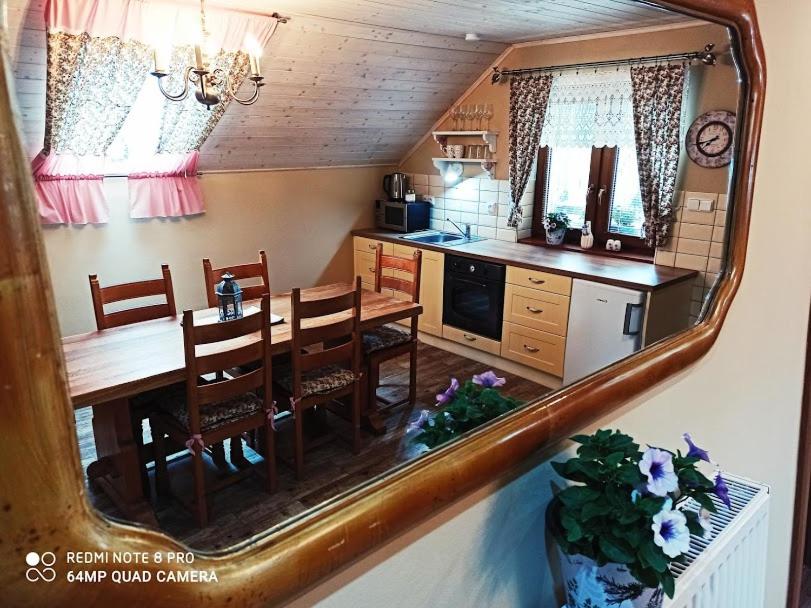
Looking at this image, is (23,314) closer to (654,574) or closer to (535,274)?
(654,574)

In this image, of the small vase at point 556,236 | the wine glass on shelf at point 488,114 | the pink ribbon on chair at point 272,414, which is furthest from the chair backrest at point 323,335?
the wine glass on shelf at point 488,114

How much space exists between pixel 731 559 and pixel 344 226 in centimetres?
304


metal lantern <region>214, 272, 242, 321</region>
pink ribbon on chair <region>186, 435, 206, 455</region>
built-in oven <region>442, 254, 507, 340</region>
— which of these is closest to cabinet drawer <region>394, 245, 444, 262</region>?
built-in oven <region>442, 254, 507, 340</region>

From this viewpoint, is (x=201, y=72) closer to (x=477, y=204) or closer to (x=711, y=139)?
(x=711, y=139)

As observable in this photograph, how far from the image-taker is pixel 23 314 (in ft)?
1.26

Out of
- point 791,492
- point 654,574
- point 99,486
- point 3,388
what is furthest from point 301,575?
point 791,492

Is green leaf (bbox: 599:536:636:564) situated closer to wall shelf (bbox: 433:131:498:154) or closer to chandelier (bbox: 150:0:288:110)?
chandelier (bbox: 150:0:288:110)

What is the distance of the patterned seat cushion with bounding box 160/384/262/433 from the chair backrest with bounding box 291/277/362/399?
0.28m

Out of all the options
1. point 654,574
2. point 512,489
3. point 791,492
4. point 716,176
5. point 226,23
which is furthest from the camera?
point 226,23

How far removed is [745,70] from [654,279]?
117 centimetres

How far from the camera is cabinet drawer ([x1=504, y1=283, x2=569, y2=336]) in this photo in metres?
2.64

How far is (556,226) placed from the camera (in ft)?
9.57

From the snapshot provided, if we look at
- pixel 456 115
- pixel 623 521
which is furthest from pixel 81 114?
pixel 456 115

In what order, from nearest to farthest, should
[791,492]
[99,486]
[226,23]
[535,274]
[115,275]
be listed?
[99,486]
[115,275]
[791,492]
[226,23]
[535,274]
